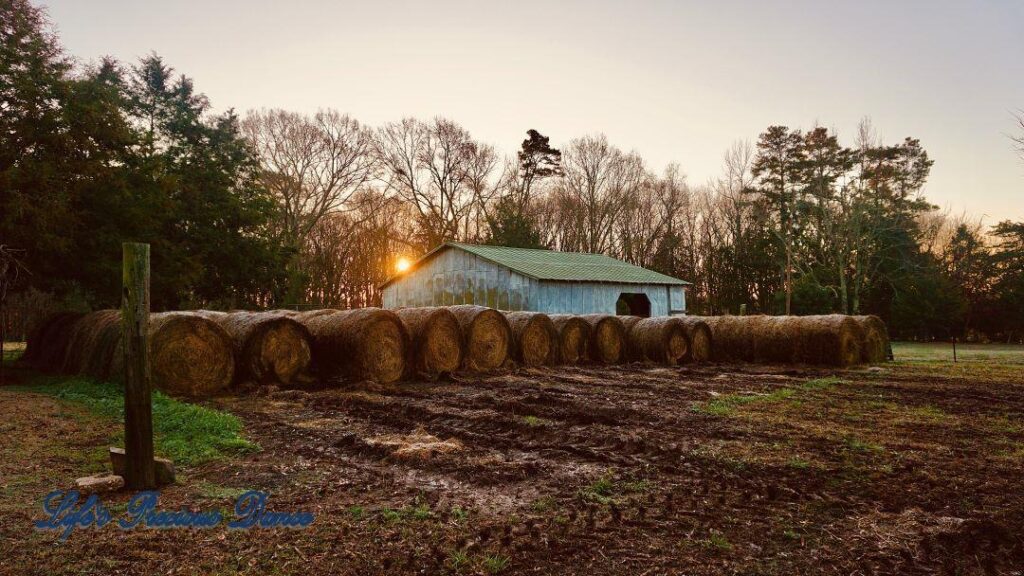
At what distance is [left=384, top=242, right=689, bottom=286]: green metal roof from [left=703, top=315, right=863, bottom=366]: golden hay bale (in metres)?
8.77

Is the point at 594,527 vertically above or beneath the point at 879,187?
beneath

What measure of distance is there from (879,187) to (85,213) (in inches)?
1657

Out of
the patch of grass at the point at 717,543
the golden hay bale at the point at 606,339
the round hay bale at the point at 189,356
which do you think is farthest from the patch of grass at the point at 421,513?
the golden hay bale at the point at 606,339

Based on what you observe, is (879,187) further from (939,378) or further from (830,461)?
(830,461)

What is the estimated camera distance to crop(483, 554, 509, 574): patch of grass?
11.0 ft

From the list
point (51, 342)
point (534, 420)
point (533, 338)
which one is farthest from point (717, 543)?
point (51, 342)

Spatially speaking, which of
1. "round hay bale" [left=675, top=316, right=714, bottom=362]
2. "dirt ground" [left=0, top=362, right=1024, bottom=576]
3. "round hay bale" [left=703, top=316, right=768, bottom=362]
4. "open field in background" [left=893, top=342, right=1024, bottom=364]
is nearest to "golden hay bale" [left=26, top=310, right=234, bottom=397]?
"dirt ground" [left=0, top=362, right=1024, bottom=576]

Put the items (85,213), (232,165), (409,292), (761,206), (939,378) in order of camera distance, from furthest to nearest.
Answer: (761,206)
(409,292)
(232,165)
(85,213)
(939,378)

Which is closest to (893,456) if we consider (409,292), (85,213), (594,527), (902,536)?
(902,536)

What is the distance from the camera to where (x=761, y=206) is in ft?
139

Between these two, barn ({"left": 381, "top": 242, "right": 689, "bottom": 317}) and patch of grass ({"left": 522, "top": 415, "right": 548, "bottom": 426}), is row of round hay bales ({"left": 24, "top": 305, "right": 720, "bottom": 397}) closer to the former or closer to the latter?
patch of grass ({"left": 522, "top": 415, "right": 548, "bottom": 426})

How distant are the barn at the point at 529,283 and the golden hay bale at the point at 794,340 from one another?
8.67 m

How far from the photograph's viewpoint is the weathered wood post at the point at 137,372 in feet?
15.6

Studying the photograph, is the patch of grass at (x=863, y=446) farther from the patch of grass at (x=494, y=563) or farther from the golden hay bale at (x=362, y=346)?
the golden hay bale at (x=362, y=346)
